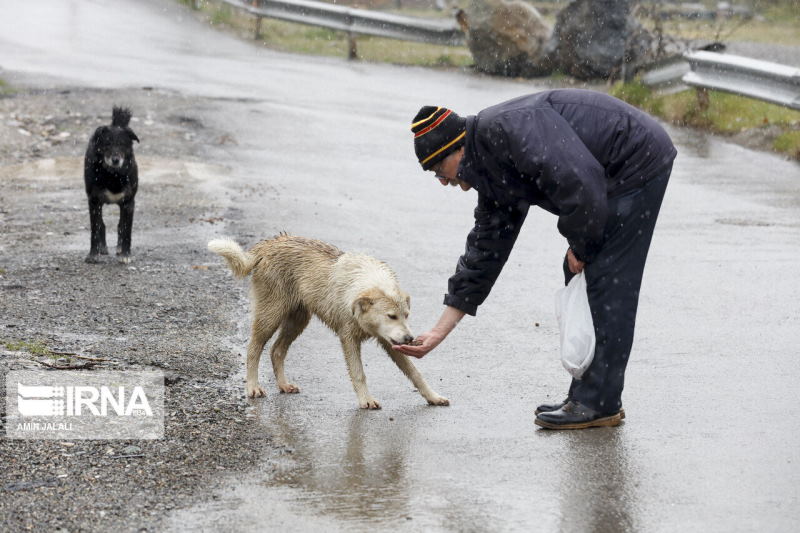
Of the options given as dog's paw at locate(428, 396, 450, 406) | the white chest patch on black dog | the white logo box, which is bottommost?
the white chest patch on black dog

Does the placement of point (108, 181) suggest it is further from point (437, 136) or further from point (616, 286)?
point (616, 286)

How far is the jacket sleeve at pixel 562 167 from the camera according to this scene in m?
5.13

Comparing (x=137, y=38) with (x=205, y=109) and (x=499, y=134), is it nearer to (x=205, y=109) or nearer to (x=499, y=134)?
(x=205, y=109)

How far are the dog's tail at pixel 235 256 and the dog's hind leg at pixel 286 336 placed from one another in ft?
1.21

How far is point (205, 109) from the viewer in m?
16.1

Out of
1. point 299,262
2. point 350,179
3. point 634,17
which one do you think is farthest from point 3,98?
point 299,262

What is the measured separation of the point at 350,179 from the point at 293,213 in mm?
1937

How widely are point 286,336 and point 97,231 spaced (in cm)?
335

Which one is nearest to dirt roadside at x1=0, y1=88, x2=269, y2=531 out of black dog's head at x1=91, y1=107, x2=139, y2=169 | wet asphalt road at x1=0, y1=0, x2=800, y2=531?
wet asphalt road at x1=0, y1=0, x2=800, y2=531

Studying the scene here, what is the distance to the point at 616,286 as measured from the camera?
5551 mm

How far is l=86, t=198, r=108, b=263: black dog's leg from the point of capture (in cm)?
934

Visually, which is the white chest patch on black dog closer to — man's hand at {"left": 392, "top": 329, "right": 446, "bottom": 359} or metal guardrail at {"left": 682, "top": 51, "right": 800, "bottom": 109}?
man's hand at {"left": 392, "top": 329, "right": 446, "bottom": 359}

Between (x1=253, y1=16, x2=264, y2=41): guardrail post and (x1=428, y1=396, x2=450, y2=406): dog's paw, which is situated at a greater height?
(x1=428, y1=396, x2=450, y2=406): dog's paw

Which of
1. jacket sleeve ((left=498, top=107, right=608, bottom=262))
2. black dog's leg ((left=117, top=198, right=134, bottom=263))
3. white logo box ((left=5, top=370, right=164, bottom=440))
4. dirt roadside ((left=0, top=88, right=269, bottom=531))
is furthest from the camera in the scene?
black dog's leg ((left=117, top=198, right=134, bottom=263))
